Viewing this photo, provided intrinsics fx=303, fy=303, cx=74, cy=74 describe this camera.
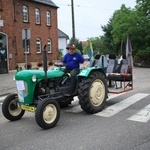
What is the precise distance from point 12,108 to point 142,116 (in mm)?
3368

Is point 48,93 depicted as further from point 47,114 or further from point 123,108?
point 123,108

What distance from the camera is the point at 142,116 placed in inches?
311

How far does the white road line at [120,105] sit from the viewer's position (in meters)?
8.30

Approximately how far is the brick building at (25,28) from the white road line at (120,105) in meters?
13.2

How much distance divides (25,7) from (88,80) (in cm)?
2339

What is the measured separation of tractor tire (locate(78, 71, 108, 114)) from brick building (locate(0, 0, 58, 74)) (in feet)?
48.7

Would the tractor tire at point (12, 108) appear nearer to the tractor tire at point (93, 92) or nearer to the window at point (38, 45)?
the tractor tire at point (93, 92)

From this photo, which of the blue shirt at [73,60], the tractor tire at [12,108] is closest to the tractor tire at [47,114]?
the tractor tire at [12,108]

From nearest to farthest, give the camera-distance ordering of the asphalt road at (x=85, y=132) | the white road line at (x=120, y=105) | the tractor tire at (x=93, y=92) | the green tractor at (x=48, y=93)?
the asphalt road at (x=85, y=132), the green tractor at (x=48, y=93), the tractor tire at (x=93, y=92), the white road line at (x=120, y=105)

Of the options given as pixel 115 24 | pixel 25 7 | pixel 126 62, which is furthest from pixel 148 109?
pixel 115 24

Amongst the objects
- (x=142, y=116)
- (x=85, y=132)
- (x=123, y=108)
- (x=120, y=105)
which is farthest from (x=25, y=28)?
(x=85, y=132)

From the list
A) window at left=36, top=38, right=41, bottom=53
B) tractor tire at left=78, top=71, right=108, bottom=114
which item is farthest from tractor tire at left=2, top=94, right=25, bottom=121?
window at left=36, top=38, right=41, bottom=53

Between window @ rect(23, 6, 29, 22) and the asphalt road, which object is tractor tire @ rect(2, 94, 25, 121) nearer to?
the asphalt road

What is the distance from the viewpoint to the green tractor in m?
6.90
